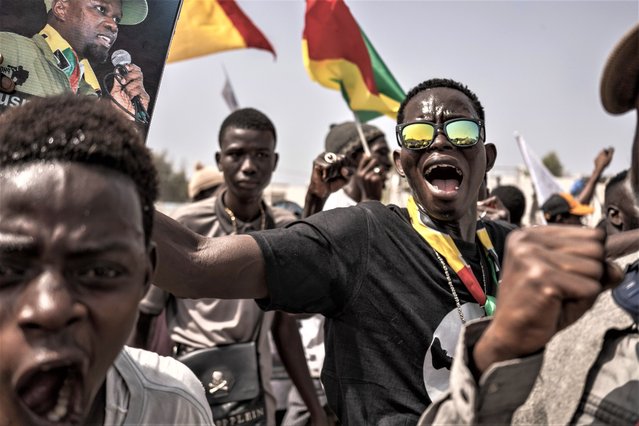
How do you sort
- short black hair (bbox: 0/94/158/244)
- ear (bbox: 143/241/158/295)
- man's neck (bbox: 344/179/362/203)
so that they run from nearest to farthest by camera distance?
short black hair (bbox: 0/94/158/244) → ear (bbox: 143/241/158/295) → man's neck (bbox: 344/179/362/203)

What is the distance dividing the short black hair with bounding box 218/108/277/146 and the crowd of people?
4.11ft

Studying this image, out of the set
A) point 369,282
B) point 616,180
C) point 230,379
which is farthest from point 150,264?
point 616,180

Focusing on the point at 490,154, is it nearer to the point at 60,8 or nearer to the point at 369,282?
the point at 369,282

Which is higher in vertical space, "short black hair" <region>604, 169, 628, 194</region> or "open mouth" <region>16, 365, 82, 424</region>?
"short black hair" <region>604, 169, 628, 194</region>

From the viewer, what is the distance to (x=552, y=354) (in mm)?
1636

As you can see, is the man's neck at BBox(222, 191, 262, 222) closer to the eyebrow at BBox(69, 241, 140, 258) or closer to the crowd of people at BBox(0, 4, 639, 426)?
the crowd of people at BBox(0, 4, 639, 426)

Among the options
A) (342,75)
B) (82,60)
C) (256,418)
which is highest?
(342,75)

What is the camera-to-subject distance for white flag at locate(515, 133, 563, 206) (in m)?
8.41

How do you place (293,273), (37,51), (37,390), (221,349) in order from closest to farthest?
(37,390) < (37,51) < (293,273) < (221,349)

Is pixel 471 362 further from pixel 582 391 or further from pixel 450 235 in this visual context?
pixel 450 235

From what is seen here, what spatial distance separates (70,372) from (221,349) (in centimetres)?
Result: 285

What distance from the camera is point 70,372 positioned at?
1.34 m

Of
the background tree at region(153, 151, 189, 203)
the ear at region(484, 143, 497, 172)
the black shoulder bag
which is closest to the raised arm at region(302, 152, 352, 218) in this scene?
the ear at region(484, 143, 497, 172)

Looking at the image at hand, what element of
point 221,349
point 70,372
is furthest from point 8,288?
point 221,349
